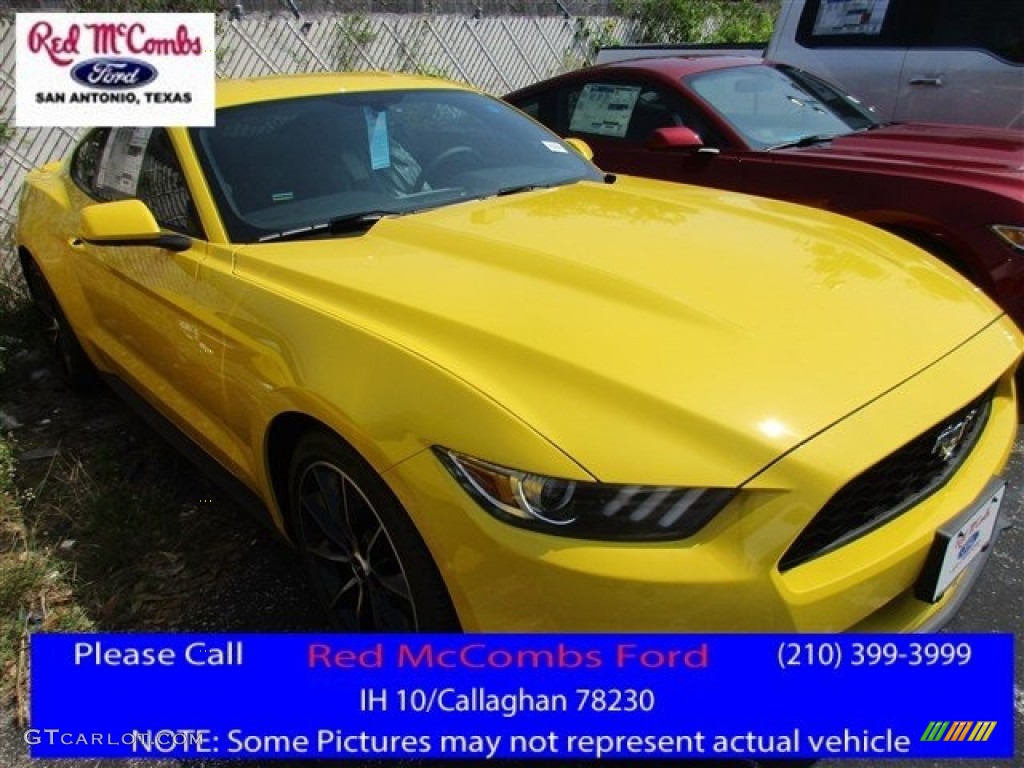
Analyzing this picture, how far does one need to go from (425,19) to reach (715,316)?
27.9 ft

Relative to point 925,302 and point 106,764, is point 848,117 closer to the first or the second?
point 925,302

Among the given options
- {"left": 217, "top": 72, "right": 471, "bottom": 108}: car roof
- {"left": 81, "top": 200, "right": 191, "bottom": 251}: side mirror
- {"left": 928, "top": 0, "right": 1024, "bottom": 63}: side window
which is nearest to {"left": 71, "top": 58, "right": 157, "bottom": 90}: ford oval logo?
{"left": 217, "top": 72, "right": 471, "bottom": 108}: car roof

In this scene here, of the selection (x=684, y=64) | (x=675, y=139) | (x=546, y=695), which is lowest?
(x=546, y=695)

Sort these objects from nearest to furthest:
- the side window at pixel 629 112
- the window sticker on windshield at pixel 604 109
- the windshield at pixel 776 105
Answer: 1. the windshield at pixel 776 105
2. the side window at pixel 629 112
3. the window sticker on windshield at pixel 604 109

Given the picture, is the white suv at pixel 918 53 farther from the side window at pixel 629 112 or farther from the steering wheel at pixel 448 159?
the steering wheel at pixel 448 159

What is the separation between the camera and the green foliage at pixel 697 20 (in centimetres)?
1239

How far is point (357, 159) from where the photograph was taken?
3.01m

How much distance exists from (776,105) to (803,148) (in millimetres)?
564

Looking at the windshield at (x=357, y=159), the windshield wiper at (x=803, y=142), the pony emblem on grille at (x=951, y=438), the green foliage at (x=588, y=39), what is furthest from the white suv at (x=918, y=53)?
the green foliage at (x=588, y=39)

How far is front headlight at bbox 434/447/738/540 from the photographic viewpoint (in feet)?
5.37

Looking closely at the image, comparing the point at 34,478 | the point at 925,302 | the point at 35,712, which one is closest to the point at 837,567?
the point at 925,302

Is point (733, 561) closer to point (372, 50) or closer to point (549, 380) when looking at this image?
point (549, 380)

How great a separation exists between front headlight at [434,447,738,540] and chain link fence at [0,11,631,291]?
4.98 metres

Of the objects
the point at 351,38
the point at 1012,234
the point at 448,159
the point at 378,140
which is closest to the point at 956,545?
the point at 1012,234
